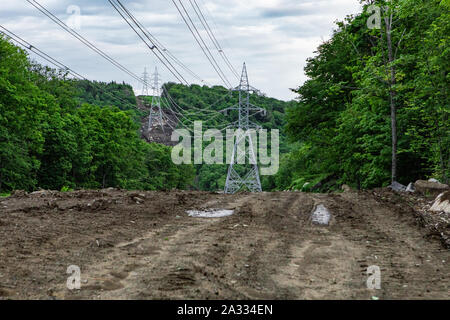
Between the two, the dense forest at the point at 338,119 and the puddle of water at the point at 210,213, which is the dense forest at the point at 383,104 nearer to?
the dense forest at the point at 338,119

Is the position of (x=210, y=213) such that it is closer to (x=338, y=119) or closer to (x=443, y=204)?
(x=443, y=204)

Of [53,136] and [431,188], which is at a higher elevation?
[53,136]

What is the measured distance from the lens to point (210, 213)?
417 inches

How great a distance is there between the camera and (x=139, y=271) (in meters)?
5.14

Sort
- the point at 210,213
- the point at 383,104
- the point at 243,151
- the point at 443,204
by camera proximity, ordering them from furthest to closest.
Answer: the point at 243,151, the point at 383,104, the point at 210,213, the point at 443,204

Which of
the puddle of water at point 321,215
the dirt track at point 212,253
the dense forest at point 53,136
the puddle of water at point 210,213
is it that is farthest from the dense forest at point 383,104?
the dense forest at point 53,136

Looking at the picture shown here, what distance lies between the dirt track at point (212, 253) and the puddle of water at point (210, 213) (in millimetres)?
309

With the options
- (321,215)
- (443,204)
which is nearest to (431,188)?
(443,204)

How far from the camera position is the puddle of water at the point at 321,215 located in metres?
9.73

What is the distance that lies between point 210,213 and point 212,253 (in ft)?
14.7

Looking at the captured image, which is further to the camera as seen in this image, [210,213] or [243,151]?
[243,151]

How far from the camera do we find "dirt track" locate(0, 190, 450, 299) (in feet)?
14.7
